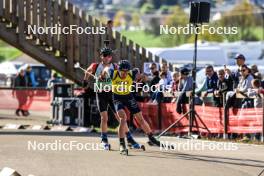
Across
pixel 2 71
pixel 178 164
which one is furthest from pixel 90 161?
pixel 2 71

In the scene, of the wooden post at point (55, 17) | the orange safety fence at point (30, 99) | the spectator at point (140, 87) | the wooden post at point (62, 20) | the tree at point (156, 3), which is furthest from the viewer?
the tree at point (156, 3)

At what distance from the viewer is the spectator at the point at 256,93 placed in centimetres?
1883

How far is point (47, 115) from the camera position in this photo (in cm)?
2848

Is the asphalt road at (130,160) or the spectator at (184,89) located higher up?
the spectator at (184,89)

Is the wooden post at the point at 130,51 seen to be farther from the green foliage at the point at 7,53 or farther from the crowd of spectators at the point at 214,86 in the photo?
the green foliage at the point at 7,53

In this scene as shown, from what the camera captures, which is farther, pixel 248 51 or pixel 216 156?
pixel 248 51

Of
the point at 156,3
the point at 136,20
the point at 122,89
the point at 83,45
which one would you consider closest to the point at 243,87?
the point at 122,89

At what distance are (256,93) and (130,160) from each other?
537 cm

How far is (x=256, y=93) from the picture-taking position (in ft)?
62.5

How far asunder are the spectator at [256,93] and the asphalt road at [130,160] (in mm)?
1369

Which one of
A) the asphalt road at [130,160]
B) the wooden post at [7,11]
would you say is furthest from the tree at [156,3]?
the asphalt road at [130,160]

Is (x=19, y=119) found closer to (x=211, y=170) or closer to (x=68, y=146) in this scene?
(x=68, y=146)

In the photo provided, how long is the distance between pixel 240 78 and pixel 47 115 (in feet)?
33.1

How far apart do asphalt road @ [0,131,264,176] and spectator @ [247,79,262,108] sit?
1.37m
